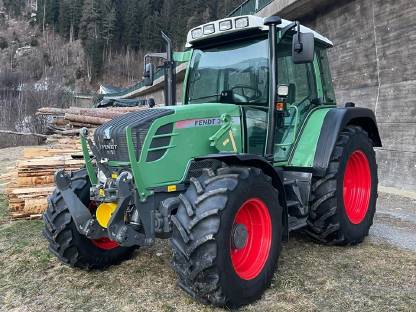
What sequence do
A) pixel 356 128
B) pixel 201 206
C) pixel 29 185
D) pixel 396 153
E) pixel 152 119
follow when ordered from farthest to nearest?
pixel 396 153 → pixel 29 185 → pixel 356 128 → pixel 152 119 → pixel 201 206

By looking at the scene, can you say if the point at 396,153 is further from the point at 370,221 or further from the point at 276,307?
the point at 276,307

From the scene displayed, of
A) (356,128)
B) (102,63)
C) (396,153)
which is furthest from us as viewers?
(102,63)

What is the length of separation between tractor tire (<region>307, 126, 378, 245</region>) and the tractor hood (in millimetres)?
1252

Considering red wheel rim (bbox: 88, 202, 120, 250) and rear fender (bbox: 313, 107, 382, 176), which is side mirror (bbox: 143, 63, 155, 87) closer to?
red wheel rim (bbox: 88, 202, 120, 250)

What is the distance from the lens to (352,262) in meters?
4.70

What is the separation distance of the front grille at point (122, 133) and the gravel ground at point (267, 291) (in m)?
1.23

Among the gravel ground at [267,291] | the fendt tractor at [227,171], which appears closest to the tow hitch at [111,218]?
the fendt tractor at [227,171]

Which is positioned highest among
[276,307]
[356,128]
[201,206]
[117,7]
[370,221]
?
[117,7]

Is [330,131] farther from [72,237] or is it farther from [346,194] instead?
[72,237]

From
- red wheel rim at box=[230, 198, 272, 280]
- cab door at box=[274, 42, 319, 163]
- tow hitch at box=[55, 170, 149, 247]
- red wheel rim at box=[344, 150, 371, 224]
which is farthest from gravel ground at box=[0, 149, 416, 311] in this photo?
cab door at box=[274, 42, 319, 163]

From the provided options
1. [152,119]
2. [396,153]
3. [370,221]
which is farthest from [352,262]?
[396,153]

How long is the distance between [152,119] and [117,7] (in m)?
82.2

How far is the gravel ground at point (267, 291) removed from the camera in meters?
3.79

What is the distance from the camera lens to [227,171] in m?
3.80
